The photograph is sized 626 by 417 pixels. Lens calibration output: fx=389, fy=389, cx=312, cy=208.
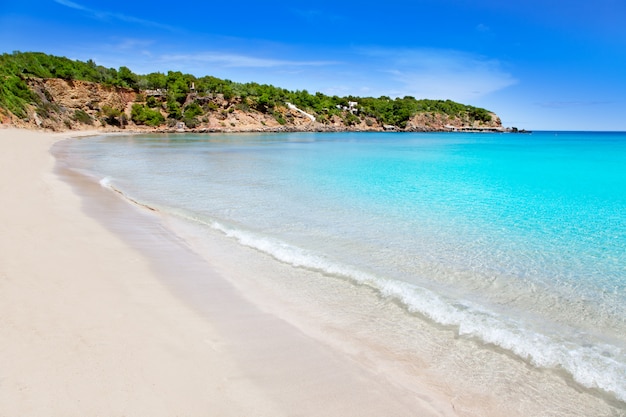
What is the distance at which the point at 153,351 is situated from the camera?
10.6ft

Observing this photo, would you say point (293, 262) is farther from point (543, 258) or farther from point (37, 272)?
point (543, 258)

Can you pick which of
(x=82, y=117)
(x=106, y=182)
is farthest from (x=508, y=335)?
(x=82, y=117)

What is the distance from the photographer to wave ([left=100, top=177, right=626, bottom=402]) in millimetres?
3266

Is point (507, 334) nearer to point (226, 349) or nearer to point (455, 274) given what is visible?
point (455, 274)

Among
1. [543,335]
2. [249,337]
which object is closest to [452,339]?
[543,335]

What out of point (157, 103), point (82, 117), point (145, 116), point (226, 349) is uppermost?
point (157, 103)

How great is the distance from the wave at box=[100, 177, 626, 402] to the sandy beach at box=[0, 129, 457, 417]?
1227 mm

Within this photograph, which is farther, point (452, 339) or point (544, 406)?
point (452, 339)

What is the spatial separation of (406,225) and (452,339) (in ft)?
14.6

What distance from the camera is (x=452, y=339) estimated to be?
379 centimetres

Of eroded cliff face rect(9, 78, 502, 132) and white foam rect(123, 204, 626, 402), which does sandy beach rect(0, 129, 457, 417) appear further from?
eroded cliff face rect(9, 78, 502, 132)

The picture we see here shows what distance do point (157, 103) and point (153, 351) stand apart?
255 feet

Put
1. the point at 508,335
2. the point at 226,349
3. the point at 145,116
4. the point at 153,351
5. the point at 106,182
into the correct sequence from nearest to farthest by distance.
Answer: the point at 153,351 < the point at 226,349 < the point at 508,335 < the point at 106,182 < the point at 145,116

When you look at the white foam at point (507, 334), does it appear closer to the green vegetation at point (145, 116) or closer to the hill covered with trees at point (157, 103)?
the hill covered with trees at point (157, 103)
